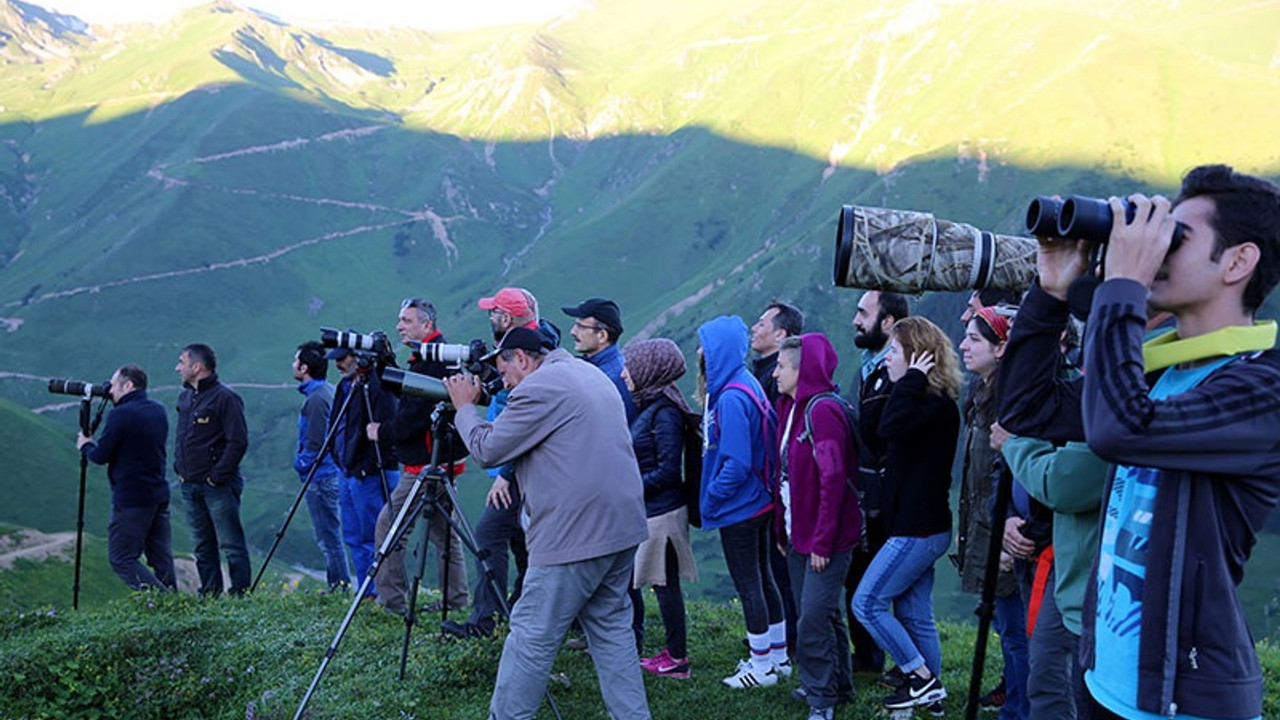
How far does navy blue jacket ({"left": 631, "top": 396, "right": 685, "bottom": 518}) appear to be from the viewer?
7074mm

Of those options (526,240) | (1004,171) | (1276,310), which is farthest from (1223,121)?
(526,240)

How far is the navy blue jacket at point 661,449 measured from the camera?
23.2 ft

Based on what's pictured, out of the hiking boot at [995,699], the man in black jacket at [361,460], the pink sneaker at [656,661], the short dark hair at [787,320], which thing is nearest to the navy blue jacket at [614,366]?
the short dark hair at [787,320]

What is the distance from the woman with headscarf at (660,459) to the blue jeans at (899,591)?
4.81 ft

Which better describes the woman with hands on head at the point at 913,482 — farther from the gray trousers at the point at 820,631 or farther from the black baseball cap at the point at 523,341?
the black baseball cap at the point at 523,341

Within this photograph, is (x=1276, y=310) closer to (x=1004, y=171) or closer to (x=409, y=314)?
(x=1004, y=171)

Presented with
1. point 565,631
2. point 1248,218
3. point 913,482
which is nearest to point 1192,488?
point 1248,218

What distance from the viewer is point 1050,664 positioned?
427 centimetres

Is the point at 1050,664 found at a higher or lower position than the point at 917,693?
higher

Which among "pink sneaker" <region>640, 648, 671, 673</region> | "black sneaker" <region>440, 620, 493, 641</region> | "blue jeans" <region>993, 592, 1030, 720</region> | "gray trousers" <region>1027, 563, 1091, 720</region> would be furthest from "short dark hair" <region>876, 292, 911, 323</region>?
"black sneaker" <region>440, 620, 493, 641</region>

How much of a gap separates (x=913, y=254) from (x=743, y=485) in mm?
3390

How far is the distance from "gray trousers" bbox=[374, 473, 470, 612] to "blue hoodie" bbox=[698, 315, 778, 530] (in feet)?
8.89

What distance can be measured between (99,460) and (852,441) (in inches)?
318

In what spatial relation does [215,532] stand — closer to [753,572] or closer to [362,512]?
[362,512]
